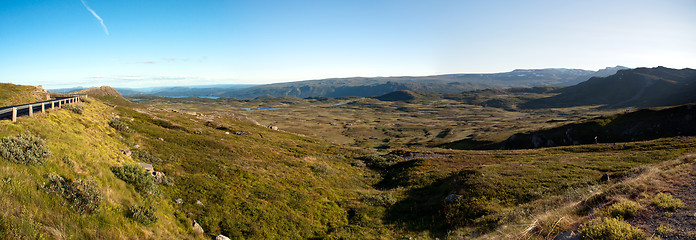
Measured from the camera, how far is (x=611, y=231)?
29.7 feet

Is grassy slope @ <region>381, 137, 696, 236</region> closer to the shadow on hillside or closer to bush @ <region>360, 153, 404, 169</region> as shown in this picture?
the shadow on hillside

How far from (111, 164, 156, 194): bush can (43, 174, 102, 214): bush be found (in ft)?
12.2

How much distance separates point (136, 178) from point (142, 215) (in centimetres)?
423

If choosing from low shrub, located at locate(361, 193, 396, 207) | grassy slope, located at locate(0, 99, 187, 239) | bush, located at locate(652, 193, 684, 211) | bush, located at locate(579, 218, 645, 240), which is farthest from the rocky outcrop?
grassy slope, located at locate(0, 99, 187, 239)

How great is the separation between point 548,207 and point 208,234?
62.1ft

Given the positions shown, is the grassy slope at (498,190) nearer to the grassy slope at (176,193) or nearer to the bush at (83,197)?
the grassy slope at (176,193)

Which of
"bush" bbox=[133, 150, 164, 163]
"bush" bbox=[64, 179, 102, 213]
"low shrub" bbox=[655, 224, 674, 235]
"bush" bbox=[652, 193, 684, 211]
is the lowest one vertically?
"bush" bbox=[133, 150, 164, 163]

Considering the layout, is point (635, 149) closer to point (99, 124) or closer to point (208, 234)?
point (208, 234)

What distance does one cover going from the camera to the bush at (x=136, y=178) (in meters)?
14.2

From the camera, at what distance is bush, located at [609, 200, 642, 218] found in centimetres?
1076

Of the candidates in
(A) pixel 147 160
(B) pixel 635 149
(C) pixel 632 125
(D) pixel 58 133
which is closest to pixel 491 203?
(A) pixel 147 160

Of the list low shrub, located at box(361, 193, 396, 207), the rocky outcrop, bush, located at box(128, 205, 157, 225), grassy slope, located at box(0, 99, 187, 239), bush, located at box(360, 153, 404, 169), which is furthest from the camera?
the rocky outcrop

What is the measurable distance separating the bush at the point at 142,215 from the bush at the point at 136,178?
110 inches

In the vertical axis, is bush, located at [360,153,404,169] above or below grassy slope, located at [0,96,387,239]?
below
